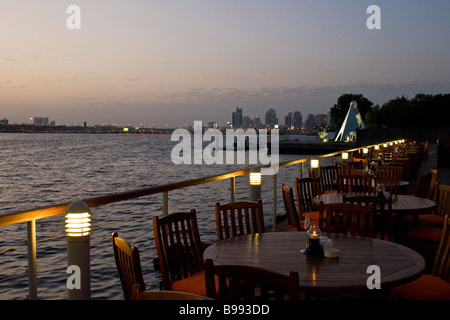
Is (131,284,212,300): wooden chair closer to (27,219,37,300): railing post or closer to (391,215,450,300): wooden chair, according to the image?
(27,219,37,300): railing post

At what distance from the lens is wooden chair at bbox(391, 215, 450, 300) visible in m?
3.26

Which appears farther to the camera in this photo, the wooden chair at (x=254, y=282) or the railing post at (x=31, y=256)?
the railing post at (x=31, y=256)

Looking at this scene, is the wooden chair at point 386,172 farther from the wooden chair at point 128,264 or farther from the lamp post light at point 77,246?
the wooden chair at point 128,264

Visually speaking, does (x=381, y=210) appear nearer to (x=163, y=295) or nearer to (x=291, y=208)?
(x=291, y=208)

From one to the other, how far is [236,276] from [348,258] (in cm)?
141

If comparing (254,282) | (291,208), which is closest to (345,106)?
(291,208)

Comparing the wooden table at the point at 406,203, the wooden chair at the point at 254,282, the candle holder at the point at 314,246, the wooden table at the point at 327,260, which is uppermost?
the wooden chair at the point at 254,282

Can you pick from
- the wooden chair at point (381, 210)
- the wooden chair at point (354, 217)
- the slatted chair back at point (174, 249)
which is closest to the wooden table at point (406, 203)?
the wooden chair at point (381, 210)

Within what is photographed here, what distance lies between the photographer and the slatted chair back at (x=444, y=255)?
3.38 metres

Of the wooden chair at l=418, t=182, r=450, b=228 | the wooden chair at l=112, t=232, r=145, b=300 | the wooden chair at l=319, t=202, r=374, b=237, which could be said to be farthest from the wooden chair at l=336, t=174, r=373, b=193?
the wooden chair at l=112, t=232, r=145, b=300

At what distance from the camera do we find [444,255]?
3.46m

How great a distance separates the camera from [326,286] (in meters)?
2.52
